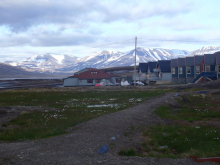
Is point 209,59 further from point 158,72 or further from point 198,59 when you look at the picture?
point 158,72

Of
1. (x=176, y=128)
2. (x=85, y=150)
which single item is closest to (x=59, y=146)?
(x=85, y=150)

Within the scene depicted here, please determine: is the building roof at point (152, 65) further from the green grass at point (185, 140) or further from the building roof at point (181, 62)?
the green grass at point (185, 140)

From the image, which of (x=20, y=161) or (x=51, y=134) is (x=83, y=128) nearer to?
(x=51, y=134)

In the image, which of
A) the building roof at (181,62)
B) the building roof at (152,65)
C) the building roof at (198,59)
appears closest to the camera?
the building roof at (198,59)

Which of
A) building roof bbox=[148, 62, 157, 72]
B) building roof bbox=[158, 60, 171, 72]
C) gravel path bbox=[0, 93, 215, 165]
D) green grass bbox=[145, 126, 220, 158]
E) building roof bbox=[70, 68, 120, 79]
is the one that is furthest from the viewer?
building roof bbox=[148, 62, 157, 72]

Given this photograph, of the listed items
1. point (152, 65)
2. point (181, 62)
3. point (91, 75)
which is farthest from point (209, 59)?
point (91, 75)

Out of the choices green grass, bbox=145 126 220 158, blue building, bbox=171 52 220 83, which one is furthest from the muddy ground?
blue building, bbox=171 52 220 83

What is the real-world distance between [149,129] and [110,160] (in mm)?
7954

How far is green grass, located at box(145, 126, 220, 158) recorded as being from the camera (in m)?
11.6

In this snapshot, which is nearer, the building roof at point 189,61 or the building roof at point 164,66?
the building roof at point 189,61

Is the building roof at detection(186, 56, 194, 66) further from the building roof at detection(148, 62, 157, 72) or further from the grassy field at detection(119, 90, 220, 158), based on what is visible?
the grassy field at detection(119, 90, 220, 158)

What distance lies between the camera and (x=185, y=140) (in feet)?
46.6

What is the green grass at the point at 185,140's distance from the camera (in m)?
11.6

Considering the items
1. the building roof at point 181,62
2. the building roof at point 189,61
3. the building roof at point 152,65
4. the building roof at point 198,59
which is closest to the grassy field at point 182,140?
the building roof at point 198,59
